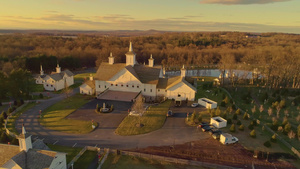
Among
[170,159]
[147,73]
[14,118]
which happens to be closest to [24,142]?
[170,159]

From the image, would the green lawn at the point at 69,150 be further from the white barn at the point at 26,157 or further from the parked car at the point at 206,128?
the parked car at the point at 206,128

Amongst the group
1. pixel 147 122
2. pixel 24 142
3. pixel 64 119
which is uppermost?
pixel 24 142

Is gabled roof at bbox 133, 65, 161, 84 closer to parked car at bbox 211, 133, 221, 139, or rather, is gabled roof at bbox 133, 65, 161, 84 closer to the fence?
parked car at bbox 211, 133, 221, 139

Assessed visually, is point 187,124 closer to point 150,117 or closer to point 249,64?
point 150,117

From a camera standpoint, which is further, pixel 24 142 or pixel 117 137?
pixel 117 137

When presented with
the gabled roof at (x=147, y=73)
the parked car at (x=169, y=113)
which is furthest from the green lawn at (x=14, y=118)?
the parked car at (x=169, y=113)

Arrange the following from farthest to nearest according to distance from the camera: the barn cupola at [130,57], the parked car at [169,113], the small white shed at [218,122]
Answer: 1. the barn cupola at [130,57]
2. the parked car at [169,113]
3. the small white shed at [218,122]

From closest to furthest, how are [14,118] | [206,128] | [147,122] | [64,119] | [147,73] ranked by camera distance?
[206,128] → [147,122] → [64,119] → [14,118] → [147,73]

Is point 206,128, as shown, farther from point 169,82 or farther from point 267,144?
point 169,82
